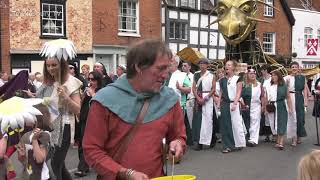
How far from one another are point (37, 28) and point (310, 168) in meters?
21.9

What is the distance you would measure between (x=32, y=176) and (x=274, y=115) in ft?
26.1

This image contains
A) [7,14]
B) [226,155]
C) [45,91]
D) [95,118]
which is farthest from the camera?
[7,14]

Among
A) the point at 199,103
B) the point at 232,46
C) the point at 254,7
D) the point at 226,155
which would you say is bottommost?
the point at 226,155

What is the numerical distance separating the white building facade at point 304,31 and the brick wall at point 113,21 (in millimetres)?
14791

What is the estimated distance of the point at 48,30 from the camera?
24.5 m

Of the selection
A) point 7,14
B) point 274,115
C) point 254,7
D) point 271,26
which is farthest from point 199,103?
point 271,26

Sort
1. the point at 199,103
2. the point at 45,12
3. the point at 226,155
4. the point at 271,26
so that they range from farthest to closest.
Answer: the point at 271,26
the point at 45,12
the point at 199,103
the point at 226,155

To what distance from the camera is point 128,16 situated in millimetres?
28047

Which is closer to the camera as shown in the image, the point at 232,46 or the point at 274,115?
the point at 274,115

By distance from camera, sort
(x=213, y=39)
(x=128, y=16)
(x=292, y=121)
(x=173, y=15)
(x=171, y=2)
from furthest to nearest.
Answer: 1. (x=213, y=39)
2. (x=173, y=15)
3. (x=171, y=2)
4. (x=128, y=16)
5. (x=292, y=121)

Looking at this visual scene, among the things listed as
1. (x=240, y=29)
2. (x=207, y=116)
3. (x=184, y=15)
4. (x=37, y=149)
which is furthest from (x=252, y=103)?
(x=184, y=15)

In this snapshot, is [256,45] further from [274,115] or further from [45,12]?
[45,12]

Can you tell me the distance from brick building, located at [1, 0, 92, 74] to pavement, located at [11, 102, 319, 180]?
11610mm

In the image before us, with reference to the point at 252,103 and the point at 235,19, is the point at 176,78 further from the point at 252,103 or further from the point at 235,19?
the point at 235,19
